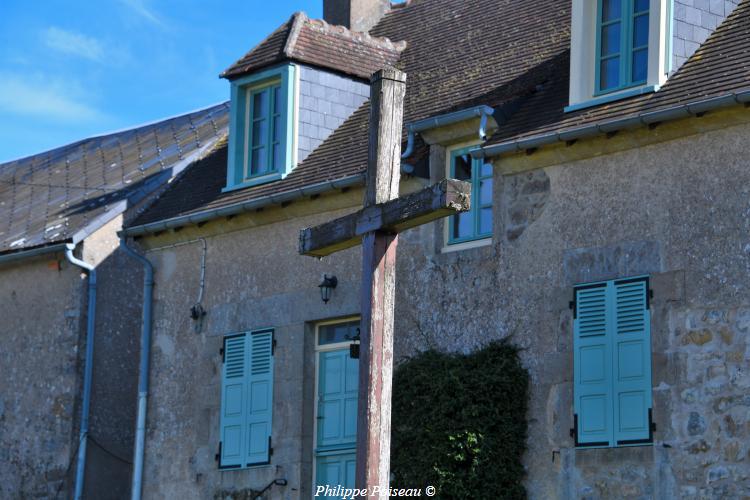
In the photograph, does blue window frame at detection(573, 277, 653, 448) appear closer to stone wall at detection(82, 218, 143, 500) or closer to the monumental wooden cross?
the monumental wooden cross

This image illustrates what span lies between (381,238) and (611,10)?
4892mm

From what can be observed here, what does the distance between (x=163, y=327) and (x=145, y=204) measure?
2.03 metres

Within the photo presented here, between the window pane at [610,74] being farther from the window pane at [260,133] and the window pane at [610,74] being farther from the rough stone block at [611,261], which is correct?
the window pane at [260,133]

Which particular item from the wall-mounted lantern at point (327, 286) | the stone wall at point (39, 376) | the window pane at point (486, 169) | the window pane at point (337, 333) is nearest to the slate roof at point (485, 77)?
the window pane at point (486, 169)

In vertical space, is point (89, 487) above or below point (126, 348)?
below

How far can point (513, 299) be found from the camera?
12.8 metres

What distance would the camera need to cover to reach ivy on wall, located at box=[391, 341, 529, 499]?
12336 mm

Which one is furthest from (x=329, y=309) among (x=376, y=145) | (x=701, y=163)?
(x=376, y=145)

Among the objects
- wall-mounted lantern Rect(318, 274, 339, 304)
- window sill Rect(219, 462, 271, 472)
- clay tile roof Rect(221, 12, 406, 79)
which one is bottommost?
window sill Rect(219, 462, 271, 472)

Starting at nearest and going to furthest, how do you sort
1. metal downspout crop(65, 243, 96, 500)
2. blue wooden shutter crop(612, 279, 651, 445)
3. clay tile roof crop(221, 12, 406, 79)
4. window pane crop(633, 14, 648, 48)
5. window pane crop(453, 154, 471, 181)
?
blue wooden shutter crop(612, 279, 651, 445) < window pane crop(633, 14, 648, 48) < window pane crop(453, 154, 471, 181) < clay tile roof crop(221, 12, 406, 79) < metal downspout crop(65, 243, 96, 500)

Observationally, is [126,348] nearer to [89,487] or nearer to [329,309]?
[89,487]

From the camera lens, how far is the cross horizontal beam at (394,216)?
8617mm

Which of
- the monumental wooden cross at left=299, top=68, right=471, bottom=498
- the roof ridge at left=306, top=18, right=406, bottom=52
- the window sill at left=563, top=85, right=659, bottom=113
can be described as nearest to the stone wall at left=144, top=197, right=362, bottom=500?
the roof ridge at left=306, top=18, right=406, bottom=52

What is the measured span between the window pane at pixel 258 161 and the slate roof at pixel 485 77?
359mm
